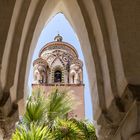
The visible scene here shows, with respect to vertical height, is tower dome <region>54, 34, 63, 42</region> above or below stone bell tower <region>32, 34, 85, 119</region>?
above

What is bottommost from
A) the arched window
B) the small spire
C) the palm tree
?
the palm tree

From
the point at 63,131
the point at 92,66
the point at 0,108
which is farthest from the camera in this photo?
the point at 63,131

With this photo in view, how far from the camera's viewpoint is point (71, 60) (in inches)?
1841

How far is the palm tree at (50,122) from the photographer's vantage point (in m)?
8.14

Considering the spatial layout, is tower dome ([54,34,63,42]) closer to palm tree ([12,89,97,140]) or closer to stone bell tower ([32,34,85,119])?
stone bell tower ([32,34,85,119])

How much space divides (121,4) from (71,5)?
0.92 meters

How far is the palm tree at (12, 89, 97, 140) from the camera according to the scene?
814 centimetres

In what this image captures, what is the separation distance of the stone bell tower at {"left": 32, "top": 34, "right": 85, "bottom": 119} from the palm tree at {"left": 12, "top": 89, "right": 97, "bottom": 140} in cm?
3235

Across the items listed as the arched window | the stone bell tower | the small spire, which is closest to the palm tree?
the stone bell tower

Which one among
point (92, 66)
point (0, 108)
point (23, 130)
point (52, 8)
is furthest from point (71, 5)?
point (23, 130)

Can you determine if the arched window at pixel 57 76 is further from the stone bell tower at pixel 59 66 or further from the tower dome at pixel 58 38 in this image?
the tower dome at pixel 58 38

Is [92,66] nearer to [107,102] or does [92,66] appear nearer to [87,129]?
[107,102]

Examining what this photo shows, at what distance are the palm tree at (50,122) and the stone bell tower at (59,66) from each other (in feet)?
106

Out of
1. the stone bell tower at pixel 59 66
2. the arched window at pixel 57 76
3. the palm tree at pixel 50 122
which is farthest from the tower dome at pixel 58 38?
the palm tree at pixel 50 122
